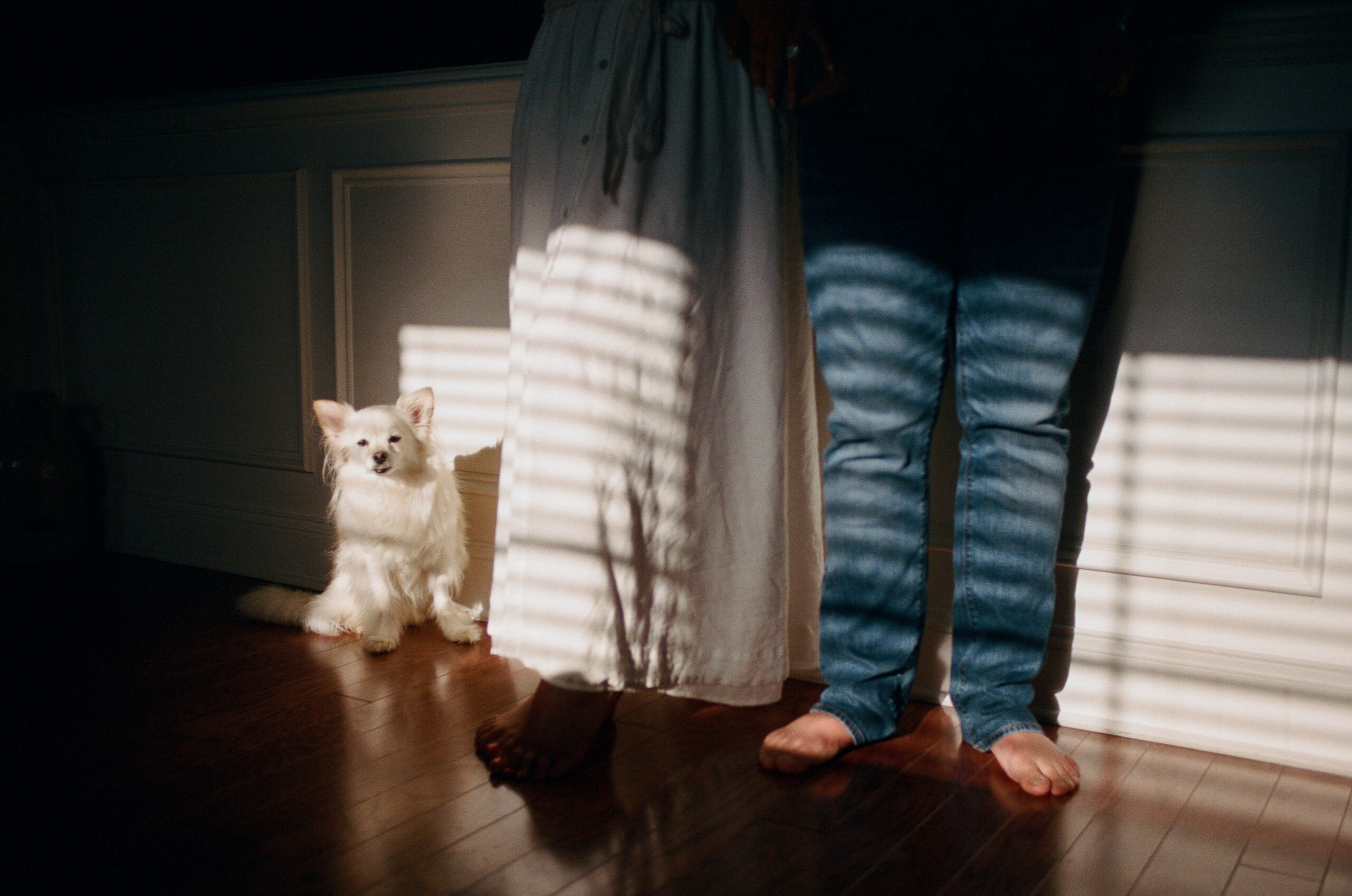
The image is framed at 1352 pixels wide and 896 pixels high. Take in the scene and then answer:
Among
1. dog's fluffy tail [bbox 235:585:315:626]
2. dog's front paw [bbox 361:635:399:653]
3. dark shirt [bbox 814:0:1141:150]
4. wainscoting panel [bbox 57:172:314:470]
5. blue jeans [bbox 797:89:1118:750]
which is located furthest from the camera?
wainscoting panel [bbox 57:172:314:470]

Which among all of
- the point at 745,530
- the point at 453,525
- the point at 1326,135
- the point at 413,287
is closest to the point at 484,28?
the point at 413,287

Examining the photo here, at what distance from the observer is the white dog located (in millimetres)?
1705

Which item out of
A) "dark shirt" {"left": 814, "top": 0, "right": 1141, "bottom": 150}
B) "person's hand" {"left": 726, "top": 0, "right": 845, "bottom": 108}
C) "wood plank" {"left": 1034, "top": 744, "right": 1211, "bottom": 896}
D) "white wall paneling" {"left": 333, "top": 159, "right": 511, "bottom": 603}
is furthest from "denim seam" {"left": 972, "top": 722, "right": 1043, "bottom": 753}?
"white wall paneling" {"left": 333, "top": 159, "right": 511, "bottom": 603}

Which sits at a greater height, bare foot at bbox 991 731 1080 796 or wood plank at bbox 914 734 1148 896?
bare foot at bbox 991 731 1080 796

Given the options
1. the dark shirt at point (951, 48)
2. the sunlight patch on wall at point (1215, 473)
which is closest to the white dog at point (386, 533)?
the dark shirt at point (951, 48)

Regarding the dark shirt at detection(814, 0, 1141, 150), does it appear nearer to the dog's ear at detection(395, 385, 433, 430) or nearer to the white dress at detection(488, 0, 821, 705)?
the white dress at detection(488, 0, 821, 705)

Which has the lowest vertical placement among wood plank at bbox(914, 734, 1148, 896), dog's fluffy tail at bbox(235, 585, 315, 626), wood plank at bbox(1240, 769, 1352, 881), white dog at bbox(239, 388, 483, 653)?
wood plank at bbox(1240, 769, 1352, 881)

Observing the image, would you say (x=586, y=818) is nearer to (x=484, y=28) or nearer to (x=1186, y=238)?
(x=1186, y=238)

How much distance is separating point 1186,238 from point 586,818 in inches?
43.8

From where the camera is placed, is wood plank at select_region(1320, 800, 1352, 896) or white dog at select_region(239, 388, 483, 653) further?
white dog at select_region(239, 388, 483, 653)

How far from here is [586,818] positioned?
1.08m

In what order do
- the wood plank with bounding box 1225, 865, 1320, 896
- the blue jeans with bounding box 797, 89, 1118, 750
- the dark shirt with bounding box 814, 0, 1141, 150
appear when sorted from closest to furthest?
1. the wood plank with bounding box 1225, 865, 1320, 896
2. the dark shirt with bounding box 814, 0, 1141, 150
3. the blue jeans with bounding box 797, 89, 1118, 750

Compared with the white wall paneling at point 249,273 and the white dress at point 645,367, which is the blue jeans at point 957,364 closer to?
the white dress at point 645,367

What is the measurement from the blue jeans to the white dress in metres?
0.08
